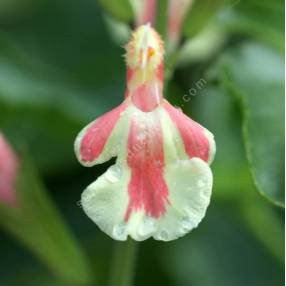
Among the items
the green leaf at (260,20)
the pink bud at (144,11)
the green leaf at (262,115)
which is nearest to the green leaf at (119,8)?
the pink bud at (144,11)

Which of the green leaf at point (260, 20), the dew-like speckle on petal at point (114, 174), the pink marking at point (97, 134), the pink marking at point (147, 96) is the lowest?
the dew-like speckle on petal at point (114, 174)

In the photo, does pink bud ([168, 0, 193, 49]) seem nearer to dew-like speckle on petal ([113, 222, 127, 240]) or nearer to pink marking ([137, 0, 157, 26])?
pink marking ([137, 0, 157, 26])

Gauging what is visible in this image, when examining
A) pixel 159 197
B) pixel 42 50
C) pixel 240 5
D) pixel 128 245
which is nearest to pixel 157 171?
pixel 159 197

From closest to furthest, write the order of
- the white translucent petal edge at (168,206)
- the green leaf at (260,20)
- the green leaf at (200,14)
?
the white translucent petal edge at (168,206) → the green leaf at (200,14) → the green leaf at (260,20)

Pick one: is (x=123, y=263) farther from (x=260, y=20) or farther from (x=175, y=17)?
(x=260, y=20)

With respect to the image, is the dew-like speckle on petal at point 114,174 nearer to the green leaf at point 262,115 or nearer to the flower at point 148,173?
the flower at point 148,173

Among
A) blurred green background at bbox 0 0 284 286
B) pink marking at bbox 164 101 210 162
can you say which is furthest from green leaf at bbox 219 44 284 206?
pink marking at bbox 164 101 210 162
